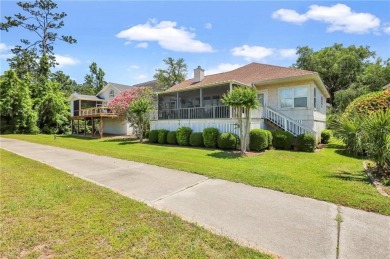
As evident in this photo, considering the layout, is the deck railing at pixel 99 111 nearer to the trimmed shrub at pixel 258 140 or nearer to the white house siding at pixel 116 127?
the white house siding at pixel 116 127

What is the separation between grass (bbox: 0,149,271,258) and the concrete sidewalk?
14.8 inches

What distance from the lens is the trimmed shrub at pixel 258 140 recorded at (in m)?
12.1

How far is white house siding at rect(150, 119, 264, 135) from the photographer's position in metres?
13.5

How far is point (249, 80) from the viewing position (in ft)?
57.5

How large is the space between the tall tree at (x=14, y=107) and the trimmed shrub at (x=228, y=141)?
88.2 feet

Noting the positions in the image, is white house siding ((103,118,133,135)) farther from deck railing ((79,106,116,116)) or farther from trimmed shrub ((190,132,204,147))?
trimmed shrub ((190,132,204,147))

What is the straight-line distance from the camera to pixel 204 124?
15031 mm

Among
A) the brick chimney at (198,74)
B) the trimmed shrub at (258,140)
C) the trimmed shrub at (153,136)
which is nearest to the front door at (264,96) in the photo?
the trimmed shrub at (258,140)

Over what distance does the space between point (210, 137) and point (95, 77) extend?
47.7m

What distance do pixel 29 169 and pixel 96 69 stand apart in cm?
5032

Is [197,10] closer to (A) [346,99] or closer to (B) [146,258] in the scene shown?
(B) [146,258]

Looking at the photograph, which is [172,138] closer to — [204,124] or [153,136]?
[153,136]

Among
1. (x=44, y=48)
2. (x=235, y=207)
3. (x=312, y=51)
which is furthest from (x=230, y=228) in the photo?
(x=44, y=48)

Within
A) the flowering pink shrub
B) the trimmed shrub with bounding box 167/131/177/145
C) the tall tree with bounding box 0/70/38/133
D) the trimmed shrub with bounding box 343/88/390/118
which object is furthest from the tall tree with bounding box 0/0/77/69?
the trimmed shrub with bounding box 343/88/390/118
